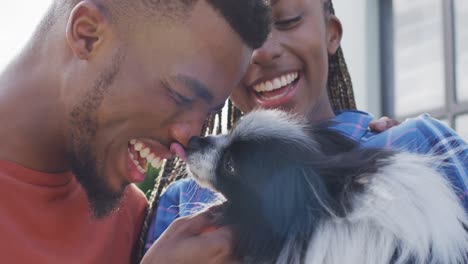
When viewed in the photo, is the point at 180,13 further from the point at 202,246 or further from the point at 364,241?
the point at 364,241

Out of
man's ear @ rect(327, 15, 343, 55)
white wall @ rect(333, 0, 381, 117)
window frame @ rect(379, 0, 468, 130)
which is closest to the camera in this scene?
man's ear @ rect(327, 15, 343, 55)

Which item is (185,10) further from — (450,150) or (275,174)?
(450,150)

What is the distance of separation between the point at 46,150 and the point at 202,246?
1.57ft

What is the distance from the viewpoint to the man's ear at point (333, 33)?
274 centimetres

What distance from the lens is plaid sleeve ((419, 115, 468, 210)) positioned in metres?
2.21

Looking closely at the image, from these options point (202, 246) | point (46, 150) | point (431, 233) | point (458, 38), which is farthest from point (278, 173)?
point (458, 38)

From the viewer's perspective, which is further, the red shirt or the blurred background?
the blurred background

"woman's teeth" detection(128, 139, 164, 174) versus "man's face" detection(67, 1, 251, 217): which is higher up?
"man's face" detection(67, 1, 251, 217)

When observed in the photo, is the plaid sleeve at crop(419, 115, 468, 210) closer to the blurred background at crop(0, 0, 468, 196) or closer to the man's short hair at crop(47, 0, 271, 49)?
the man's short hair at crop(47, 0, 271, 49)

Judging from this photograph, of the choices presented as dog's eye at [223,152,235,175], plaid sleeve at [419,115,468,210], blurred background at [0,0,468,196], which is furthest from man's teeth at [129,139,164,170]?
blurred background at [0,0,468,196]

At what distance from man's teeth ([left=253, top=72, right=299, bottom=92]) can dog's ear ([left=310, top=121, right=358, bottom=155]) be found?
228mm

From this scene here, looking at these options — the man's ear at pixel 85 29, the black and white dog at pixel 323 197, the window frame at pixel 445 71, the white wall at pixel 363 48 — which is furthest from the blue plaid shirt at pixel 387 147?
the white wall at pixel 363 48

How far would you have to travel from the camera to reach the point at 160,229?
241 centimetres

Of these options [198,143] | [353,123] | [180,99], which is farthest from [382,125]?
[180,99]
